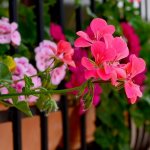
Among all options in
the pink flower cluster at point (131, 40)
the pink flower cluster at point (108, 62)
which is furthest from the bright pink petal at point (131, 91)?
the pink flower cluster at point (131, 40)

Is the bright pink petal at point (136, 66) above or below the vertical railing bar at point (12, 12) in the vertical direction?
below

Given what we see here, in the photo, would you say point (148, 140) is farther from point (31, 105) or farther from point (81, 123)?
point (31, 105)

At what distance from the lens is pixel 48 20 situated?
109cm

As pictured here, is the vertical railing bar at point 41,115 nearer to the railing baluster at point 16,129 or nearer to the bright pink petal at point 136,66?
the railing baluster at point 16,129

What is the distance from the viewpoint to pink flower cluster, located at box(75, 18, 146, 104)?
0.44 m

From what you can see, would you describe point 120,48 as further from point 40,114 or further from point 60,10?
point 60,10

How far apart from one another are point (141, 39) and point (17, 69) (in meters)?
0.71

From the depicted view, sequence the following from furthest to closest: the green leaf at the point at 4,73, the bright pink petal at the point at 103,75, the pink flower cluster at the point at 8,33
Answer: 1. the pink flower cluster at the point at 8,33
2. the green leaf at the point at 4,73
3. the bright pink petal at the point at 103,75

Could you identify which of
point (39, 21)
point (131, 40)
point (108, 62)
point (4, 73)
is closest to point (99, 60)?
point (108, 62)

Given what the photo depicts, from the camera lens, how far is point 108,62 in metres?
0.46

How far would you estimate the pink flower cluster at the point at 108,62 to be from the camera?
1.44 feet

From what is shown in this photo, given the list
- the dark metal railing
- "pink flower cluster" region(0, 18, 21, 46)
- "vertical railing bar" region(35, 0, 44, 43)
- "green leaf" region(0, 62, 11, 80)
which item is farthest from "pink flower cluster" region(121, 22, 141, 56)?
"green leaf" region(0, 62, 11, 80)

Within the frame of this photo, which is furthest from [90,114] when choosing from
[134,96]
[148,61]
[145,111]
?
[134,96]

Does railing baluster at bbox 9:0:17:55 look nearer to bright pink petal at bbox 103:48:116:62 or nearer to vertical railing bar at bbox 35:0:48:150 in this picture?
vertical railing bar at bbox 35:0:48:150
